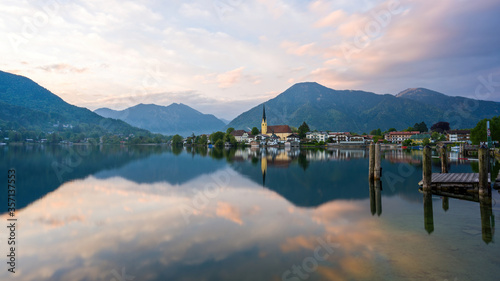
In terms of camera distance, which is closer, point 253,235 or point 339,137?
point 253,235

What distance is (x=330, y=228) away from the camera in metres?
14.3

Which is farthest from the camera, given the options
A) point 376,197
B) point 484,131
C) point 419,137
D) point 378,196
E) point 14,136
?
point 14,136

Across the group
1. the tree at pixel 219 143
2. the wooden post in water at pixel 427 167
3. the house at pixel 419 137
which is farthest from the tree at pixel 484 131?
the tree at pixel 219 143

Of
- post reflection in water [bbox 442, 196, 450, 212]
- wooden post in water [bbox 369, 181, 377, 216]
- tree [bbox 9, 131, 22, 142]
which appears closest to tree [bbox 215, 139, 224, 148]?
wooden post in water [bbox 369, 181, 377, 216]

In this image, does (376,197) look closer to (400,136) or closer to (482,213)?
(482,213)

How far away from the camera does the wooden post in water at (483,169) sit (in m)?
17.8

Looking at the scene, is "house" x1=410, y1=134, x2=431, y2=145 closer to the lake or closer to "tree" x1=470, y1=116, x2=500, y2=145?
"tree" x1=470, y1=116, x2=500, y2=145

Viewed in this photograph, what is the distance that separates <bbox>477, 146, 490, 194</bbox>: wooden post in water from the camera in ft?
58.5

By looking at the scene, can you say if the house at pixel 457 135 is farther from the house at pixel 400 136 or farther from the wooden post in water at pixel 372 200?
the wooden post in water at pixel 372 200

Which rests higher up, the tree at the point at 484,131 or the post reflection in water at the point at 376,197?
the tree at the point at 484,131

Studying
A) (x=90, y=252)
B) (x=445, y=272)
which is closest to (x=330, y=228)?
(x=445, y=272)

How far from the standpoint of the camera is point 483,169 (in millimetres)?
18469

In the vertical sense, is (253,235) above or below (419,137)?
below

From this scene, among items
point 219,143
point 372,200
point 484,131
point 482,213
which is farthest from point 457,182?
point 219,143
